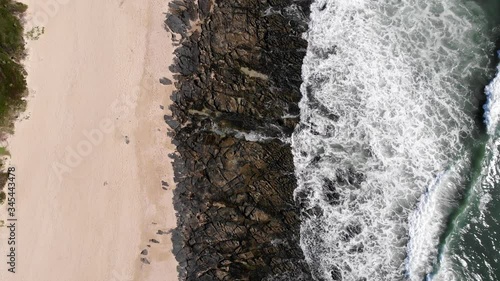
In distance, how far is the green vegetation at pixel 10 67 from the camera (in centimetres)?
1504

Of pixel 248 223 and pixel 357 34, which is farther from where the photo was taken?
pixel 357 34

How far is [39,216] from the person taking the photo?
15336 mm

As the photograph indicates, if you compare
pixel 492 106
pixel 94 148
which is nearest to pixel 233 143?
pixel 94 148

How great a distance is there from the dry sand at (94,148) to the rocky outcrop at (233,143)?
0.62m

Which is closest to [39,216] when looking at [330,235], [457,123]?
[330,235]

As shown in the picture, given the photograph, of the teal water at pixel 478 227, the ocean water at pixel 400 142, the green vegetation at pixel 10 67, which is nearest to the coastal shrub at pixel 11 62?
the green vegetation at pixel 10 67

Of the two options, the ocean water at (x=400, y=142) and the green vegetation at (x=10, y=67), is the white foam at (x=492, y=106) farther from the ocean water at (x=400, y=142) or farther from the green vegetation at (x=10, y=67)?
the green vegetation at (x=10, y=67)

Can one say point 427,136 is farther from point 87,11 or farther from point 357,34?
point 87,11

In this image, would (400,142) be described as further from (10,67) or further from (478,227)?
(10,67)

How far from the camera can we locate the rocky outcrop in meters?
15.8

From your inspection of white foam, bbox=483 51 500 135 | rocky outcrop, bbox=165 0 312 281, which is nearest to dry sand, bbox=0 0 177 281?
rocky outcrop, bbox=165 0 312 281

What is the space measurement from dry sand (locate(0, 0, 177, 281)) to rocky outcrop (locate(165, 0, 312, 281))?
2.02 ft

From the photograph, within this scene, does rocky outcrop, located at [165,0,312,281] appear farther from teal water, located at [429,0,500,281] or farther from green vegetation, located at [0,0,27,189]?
teal water, located at [429,0,500,281]

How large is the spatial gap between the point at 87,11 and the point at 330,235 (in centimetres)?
1172
